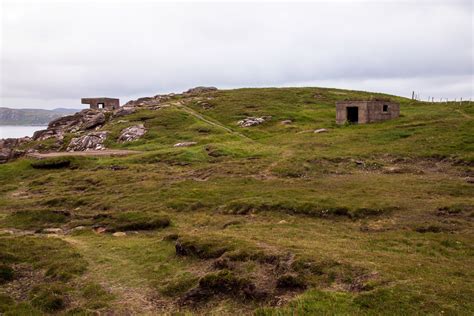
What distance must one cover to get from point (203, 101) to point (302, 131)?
110ft

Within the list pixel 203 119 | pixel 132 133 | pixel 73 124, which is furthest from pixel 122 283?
pixel 73 124

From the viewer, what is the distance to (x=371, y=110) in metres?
63.9

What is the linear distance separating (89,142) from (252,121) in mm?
24871

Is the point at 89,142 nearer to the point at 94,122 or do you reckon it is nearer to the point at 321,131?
the point at 94,122

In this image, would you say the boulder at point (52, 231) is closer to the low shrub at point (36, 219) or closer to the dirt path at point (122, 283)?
the low shrub at point (36, 219)

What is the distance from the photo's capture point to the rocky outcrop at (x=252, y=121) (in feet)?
236

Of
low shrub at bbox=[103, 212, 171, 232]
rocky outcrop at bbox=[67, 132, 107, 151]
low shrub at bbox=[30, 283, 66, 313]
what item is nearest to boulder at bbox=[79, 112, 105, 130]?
rocky outcrop at bbox=[67, 132, 107, 151]

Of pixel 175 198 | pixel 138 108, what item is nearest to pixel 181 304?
pixel 175 198

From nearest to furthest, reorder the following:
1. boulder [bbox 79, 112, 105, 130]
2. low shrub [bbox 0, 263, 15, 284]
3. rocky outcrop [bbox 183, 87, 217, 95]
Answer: low shrub [bbox 0, 263, 15, 284]
boulder [bbox 79, 112, 105, 130]
rocky outcrop [bbox 183, 87, 217, 95]

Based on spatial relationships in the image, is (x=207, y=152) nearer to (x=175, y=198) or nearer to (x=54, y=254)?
(x=175, y=198)

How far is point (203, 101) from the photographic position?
3625 inches

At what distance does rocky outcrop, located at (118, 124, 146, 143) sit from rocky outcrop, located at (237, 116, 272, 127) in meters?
15.3

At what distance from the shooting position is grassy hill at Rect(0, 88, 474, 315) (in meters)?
17.8

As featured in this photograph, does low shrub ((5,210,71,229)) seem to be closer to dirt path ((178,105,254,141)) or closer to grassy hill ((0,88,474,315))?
grassy hill ((0,88,474,315))
